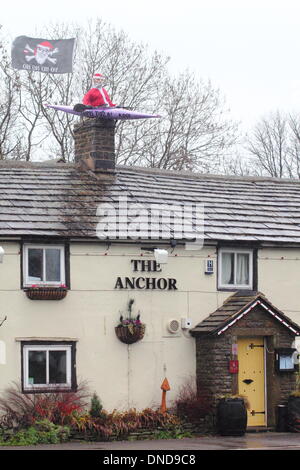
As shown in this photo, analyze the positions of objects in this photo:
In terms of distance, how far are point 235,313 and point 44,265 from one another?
162 inches

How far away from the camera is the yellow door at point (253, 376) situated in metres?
27.2

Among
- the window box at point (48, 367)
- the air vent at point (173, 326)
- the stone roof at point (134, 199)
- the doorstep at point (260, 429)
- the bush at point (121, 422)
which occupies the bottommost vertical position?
the doorstep at point (260, 429)

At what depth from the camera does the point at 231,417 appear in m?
25.9

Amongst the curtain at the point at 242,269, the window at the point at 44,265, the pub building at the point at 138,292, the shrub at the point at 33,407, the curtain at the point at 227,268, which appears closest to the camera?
the shrub at the point at 33,407

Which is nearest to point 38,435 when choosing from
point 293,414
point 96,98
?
point 293,414

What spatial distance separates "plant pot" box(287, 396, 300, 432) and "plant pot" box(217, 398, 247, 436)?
1327 mm

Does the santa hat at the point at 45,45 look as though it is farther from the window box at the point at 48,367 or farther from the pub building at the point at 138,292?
the window box at the point at 48,367

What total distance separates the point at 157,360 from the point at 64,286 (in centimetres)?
260

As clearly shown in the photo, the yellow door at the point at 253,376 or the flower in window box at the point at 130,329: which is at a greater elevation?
the flower in window box at the point at 130,329

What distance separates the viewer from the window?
84.9 ft

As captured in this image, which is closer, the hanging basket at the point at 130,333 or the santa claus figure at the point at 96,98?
the hanging basket at the point at 130,333

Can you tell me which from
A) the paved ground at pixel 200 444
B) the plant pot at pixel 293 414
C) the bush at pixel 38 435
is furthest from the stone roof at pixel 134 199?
the paved ground at pixel 200 444

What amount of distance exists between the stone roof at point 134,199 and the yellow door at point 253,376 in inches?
90.9
